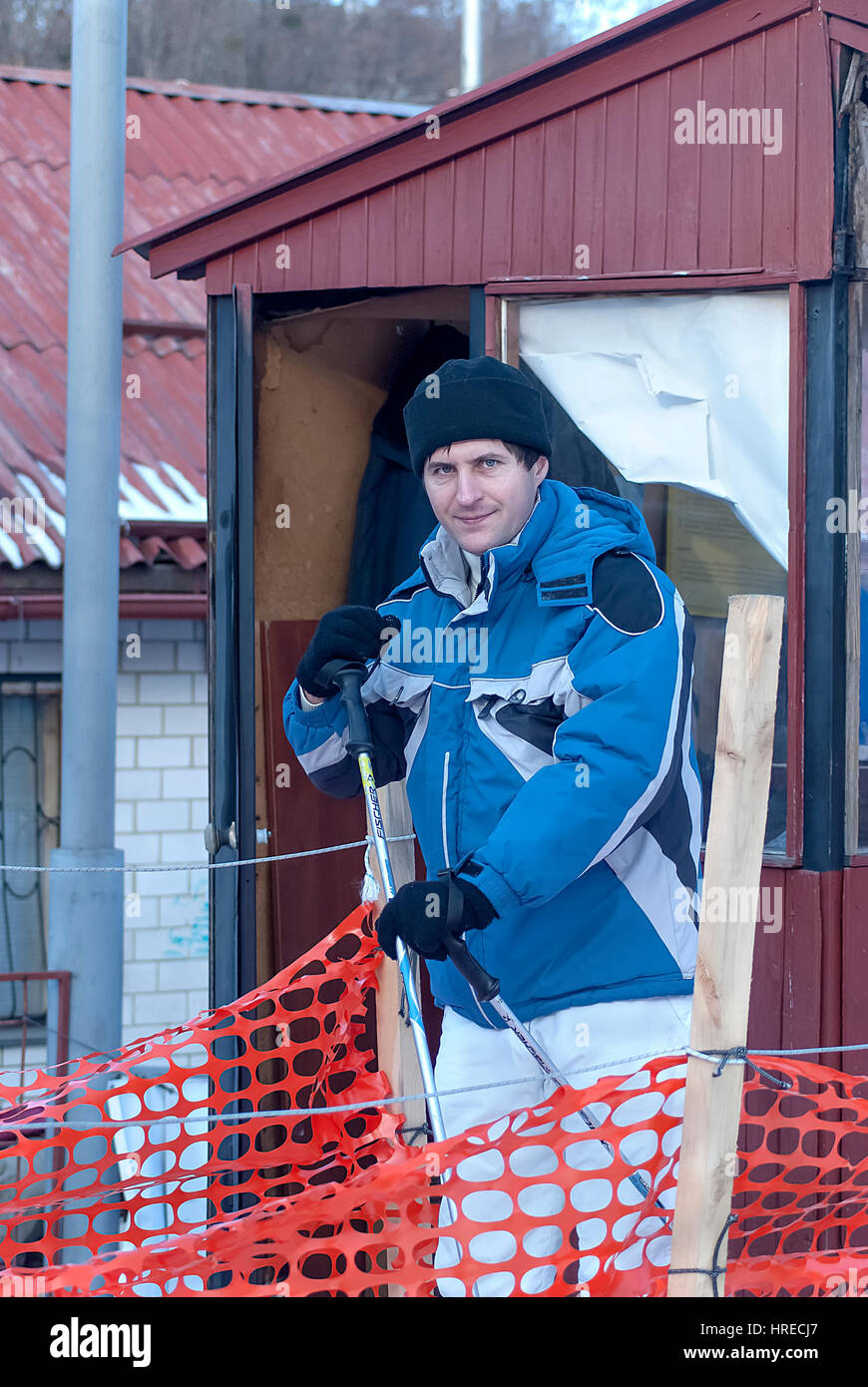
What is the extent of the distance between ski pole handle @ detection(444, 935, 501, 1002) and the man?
0.08 feet

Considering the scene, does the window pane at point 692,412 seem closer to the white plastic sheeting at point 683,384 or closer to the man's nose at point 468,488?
the white plastic sheeting at point 683,384

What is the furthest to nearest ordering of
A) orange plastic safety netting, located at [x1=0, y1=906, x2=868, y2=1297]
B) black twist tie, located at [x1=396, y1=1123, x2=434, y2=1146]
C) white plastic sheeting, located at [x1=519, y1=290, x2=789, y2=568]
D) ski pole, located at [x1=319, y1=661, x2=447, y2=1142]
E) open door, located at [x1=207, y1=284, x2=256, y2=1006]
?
open door, located at [x1=207, y1=284, x2=256, y2=1006]
white plastic sheeting, located at [x1=519, y1=290, x2=789, y2=568]
black twist tie, located at [x1=396, y1=1123, x2=434, y2=1146]
ski pole, located at [x1=319, y1=661, x2=447, y2=1142]
orange plastic safety netting, located at [x1=0, y1=906, x2=868, y2=1297]

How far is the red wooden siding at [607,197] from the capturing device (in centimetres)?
359

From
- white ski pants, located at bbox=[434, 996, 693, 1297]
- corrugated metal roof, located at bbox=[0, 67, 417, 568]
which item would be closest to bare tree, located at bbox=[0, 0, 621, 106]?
corrugated metal roof, located at bbox=[0, 67, 417, 568]

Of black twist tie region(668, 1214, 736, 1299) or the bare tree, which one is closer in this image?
black twist tie region(668, 1214, 736, 1299)

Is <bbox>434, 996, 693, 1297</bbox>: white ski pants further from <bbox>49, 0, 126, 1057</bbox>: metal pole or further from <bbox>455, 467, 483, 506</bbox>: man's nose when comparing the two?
<bbox>49, 0, 126, 1057</bbox>: metal pole

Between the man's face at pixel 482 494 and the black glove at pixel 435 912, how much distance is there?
753mm

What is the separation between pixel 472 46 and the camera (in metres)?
17.7

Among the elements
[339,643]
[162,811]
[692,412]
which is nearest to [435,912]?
[339,643]

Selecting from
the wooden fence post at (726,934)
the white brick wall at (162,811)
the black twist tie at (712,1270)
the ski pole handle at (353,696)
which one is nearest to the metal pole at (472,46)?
the white brick wall at (162,811)

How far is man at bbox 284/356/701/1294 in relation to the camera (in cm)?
250

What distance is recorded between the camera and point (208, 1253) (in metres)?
2.43

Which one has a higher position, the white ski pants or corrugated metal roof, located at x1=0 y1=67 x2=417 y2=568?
corrugated metal roof, located at x1=0 y1=67 x2=417 y2=568
